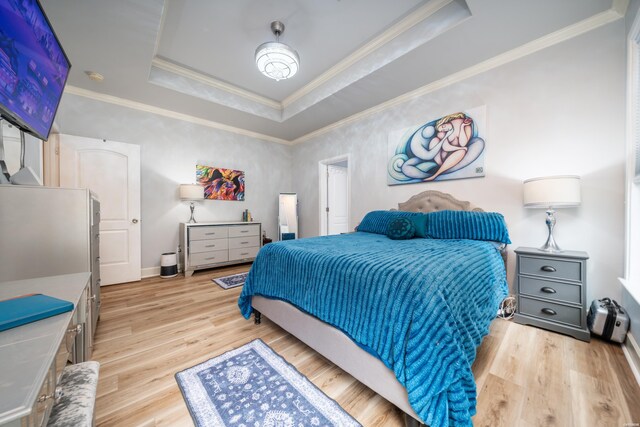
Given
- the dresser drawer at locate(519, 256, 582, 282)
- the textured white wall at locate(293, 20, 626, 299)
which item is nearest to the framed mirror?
the textured white wall at locate(293, 20, 626, 299)

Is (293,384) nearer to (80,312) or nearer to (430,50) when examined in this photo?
(80,312)

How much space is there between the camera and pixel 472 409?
1.02 metres

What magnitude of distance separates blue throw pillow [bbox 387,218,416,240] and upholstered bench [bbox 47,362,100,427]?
7.57ft

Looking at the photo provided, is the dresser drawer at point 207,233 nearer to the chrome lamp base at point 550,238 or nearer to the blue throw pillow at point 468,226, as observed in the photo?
the blue throw pillow at point 468,226

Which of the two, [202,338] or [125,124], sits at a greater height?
[125,124]

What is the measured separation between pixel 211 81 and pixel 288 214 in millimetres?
2586

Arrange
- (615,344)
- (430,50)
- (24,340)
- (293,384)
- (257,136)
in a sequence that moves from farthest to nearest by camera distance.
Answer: (257,136)
(430,50)
(615,344)
(293,384)
(24,340)

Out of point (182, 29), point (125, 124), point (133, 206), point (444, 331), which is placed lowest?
point (444, 331)

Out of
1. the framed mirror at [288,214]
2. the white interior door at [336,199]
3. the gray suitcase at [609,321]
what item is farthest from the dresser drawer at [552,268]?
the framed mirror at [288,214]

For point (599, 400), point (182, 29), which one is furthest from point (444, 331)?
point (182, 29)

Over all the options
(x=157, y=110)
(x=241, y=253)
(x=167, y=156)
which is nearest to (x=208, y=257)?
(x=241, y=253)

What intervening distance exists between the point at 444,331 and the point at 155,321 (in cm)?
239

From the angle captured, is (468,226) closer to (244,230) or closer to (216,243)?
(244,230)

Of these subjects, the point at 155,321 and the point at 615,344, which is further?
the point at 155,321
